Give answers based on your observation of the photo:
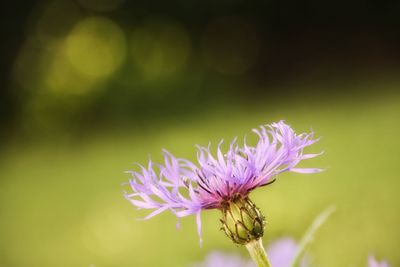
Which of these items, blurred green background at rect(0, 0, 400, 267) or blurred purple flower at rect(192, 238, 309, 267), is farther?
blurred green background at rect(0, 0, 400, 267)

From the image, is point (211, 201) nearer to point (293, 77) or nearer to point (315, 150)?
point (315, 150)

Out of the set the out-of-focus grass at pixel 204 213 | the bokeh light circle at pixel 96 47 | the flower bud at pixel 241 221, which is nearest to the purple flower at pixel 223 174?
the flower bud at pixel 241 221

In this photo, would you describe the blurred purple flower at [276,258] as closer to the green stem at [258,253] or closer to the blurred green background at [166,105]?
the green stem at [258,253]

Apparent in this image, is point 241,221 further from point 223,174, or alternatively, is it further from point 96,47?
point 96,47

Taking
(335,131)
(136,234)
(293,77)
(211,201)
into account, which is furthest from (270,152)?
(293,77)

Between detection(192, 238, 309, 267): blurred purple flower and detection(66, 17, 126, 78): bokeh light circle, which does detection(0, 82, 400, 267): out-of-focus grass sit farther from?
detection(66, 17, 126, 78): bokeh light circle

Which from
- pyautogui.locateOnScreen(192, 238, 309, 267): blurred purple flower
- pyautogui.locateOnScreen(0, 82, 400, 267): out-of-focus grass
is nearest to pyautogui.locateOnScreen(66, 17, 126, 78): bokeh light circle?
pyautogui.locateOnScreen(0, 82, 400, 267): out-of-focus grass
